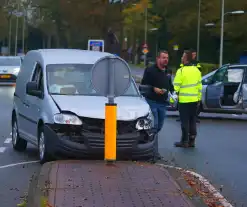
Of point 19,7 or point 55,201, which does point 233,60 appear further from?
point 55,201

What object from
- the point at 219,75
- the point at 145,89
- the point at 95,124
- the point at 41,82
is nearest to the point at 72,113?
the point at 95,124

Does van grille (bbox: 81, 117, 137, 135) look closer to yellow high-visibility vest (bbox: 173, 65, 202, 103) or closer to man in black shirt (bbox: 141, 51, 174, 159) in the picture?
man in black shirt (bbox: 141, 51, 174, 159)

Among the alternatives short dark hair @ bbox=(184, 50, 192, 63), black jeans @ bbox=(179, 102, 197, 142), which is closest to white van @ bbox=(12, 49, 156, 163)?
short dark hair @ bbox=(184, 50, 192, 63)

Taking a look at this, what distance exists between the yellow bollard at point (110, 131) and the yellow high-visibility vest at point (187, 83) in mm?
4386

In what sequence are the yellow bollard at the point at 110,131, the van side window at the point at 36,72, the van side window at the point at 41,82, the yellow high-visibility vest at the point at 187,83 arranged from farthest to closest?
1. the yellow high-visibility vest at the point at 187,83
2. the van side window at the point at 36,72
3. the van side window at the point at 41,82
4. the yellow bollard at the point at 110,131

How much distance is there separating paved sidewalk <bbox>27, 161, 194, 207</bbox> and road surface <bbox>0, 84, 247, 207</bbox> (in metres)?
0.48

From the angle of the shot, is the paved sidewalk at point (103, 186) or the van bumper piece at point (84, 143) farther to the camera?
the van bumper piece at point (84, 143)

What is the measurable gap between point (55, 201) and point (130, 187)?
3.99 ft

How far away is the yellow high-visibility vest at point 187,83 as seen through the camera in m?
14.3

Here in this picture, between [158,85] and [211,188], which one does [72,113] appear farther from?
[158,85]

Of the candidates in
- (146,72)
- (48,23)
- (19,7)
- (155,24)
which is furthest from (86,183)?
(19,7)

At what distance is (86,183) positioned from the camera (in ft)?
28.9

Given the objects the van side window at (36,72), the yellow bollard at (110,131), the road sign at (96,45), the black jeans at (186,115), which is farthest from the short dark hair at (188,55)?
the road sign at (96,45)

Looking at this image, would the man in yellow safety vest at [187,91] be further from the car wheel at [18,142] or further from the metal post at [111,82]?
the metal post at [111,82]
